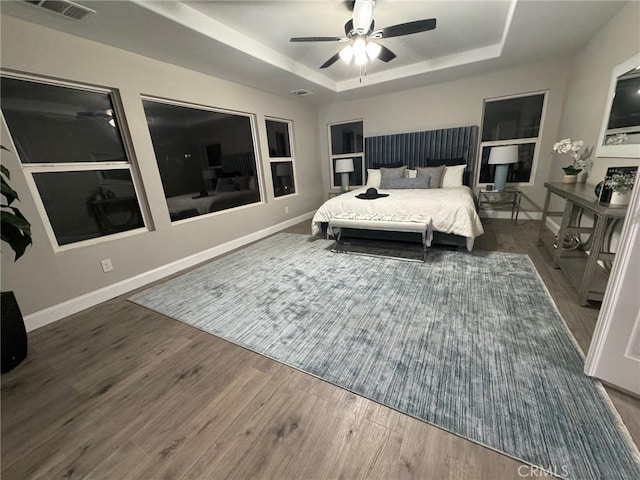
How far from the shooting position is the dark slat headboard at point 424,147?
449 centimetres

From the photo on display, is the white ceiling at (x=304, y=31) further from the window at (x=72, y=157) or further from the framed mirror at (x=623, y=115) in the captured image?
the framed mirror at (x=623, y=115)

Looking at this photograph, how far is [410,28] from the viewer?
226 centimetres

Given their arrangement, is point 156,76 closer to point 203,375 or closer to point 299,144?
point 299,144

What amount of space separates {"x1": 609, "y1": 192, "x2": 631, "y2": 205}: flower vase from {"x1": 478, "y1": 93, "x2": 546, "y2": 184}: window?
2.93 meters

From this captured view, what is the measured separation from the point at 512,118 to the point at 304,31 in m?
3.76

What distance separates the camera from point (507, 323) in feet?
6.00

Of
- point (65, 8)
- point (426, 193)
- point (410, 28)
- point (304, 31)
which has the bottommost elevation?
point (426, 193)

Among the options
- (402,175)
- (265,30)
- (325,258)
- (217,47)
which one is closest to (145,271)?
(325,258)

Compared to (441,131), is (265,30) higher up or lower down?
higher up

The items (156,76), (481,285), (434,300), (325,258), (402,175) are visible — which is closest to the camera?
(434,300)

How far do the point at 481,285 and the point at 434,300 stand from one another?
0.56 meters

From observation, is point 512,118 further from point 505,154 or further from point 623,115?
point 623,115

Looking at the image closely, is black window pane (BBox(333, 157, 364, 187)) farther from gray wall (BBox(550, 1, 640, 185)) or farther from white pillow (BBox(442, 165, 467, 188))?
gray wall (BBox(550, 1, 640, 185))

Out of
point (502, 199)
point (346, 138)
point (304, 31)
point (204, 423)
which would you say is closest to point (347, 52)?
point (304, 31)
